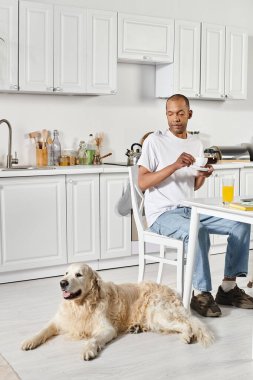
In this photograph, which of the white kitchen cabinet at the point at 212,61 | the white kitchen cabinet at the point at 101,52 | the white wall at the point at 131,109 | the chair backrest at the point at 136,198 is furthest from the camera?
the white kitchen cabinet at the point at 212,61

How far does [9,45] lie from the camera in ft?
Result: 14.4

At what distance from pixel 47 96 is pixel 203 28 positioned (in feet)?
5.12

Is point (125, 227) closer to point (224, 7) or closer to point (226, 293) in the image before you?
point (226, 293)

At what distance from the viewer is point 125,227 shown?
15.4 ft

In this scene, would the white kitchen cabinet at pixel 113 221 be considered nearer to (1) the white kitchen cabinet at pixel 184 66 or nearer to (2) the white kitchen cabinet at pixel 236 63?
(1) the white kitchen cabinet at pixel 184 66

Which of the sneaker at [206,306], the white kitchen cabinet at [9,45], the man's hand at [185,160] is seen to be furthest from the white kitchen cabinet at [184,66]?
the sneaker at [206,306]

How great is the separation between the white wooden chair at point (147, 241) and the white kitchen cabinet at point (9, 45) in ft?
4.36

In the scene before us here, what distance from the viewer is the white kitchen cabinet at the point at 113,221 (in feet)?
15.0

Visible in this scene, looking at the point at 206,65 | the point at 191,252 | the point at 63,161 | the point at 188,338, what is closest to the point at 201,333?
the point at 188,338

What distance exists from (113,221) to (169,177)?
1189 millimetres

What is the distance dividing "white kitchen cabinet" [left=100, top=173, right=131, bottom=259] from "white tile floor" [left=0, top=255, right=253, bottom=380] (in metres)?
1.15

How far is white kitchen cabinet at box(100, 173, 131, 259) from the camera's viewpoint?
4586mm

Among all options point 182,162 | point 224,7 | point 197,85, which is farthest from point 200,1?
point 182,162

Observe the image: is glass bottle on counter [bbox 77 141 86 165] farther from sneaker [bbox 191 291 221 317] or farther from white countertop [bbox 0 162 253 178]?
sneaker [bbox 191 291 221 317]
